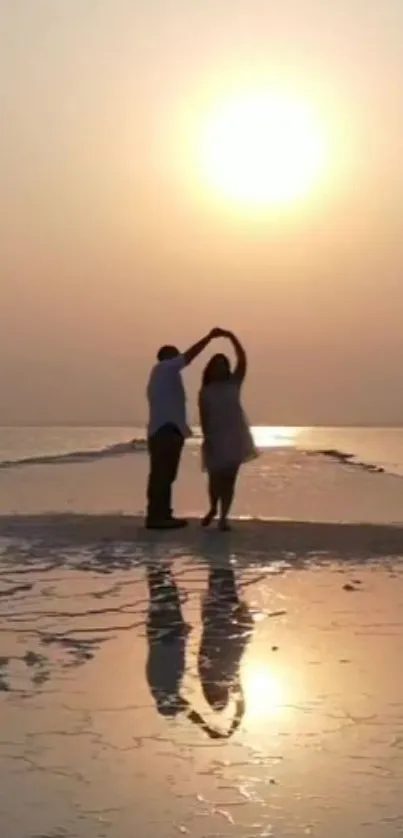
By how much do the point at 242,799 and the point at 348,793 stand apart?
0.36m

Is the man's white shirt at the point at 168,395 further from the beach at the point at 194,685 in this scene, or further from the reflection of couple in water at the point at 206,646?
the reflection of couple in water at the point at 206,646

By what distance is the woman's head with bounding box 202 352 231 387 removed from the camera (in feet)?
37.4

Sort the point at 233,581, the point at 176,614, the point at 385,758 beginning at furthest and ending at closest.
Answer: the point at 233,581 → the point at 176,614 → the point at 385,758

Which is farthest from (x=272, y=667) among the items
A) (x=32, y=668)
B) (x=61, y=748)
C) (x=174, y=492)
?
(x=174, y=492)

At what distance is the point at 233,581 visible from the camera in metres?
8.64

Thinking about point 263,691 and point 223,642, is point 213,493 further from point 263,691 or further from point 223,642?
point 263,691

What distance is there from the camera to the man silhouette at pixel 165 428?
1158cm

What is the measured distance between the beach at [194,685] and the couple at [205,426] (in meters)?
0.45

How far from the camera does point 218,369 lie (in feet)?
37.6

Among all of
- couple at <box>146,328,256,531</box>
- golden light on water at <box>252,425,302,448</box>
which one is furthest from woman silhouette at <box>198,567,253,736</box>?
golden light on water at <box>252,425,302,448</box>

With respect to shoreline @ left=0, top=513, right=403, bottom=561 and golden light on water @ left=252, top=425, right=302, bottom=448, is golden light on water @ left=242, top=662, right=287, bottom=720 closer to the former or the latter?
shoreline @ left=0, top=513, right=403, bottom=561

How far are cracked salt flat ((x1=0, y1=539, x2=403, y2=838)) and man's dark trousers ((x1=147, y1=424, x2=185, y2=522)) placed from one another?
9.61ft

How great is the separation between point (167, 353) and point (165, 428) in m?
0.73

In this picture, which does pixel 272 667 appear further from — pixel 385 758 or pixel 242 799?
pixel 242 799
